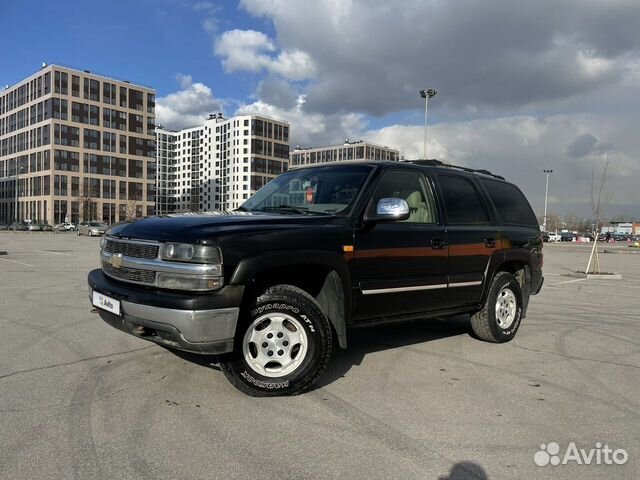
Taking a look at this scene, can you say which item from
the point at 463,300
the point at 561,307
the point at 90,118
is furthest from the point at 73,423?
the point at 90,118

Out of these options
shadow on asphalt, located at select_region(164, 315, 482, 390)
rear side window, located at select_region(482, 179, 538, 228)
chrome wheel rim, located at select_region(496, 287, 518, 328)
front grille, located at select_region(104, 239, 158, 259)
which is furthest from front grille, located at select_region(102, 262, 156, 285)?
rear side window, located at select_region(482, 179, 538, 228)

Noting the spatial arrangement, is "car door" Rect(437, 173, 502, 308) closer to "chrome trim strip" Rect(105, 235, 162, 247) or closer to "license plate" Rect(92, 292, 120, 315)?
"chrome trim strip" Rect(105, 235, 162, 247)

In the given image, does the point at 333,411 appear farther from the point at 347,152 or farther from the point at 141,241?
the point at 347,152

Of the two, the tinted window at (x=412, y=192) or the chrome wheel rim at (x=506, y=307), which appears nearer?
the tinted window at (x=412, y=192)

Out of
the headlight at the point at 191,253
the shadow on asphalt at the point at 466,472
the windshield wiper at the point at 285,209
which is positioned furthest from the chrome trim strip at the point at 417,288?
the shadow on asphalt at the point at 466,472

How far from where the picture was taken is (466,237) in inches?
212

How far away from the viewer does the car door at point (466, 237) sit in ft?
17.3

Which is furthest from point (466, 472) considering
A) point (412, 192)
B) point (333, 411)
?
point (412, 192)

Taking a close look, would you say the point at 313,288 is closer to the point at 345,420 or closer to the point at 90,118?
the point at 345,420

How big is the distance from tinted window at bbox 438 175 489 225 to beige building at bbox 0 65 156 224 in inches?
3983

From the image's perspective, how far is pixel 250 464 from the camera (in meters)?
2.92

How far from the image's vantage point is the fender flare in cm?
376

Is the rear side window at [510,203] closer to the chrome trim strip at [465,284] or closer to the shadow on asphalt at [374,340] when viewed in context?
the chrome trim strip at [465,284]

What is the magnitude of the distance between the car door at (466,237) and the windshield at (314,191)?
1133 millimetres
